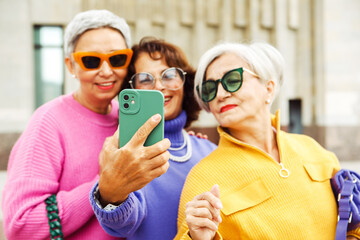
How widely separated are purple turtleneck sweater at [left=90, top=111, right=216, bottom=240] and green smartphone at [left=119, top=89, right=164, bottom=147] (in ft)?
1.07

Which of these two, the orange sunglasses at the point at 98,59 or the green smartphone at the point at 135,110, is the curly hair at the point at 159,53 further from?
the green smartphone at the point at 135,110

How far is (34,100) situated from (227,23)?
4263mm

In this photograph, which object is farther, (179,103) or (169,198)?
(179,103)

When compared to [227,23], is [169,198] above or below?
below

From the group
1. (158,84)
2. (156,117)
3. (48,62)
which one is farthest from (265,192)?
(48,62)

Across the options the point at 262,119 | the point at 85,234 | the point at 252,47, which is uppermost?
the point at 252,47

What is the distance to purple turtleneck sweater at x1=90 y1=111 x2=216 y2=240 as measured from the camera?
5.05 ft

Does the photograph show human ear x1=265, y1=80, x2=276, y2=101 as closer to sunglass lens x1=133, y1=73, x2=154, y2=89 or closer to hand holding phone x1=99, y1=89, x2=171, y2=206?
sunglass lens x1=133, y1=73, x2=154, y2=89

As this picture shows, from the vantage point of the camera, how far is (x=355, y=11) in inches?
298

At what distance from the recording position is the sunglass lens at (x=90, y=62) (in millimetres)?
2016

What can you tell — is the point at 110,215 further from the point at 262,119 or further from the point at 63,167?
the point at 262,119

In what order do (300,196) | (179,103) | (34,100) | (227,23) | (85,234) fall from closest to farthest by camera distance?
(300,196)
(85,234)
(179,103)
(34,100)
(227,23)

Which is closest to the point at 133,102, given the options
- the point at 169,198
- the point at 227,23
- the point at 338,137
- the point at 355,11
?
the point at 169,198

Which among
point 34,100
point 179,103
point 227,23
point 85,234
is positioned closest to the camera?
point 85,234
